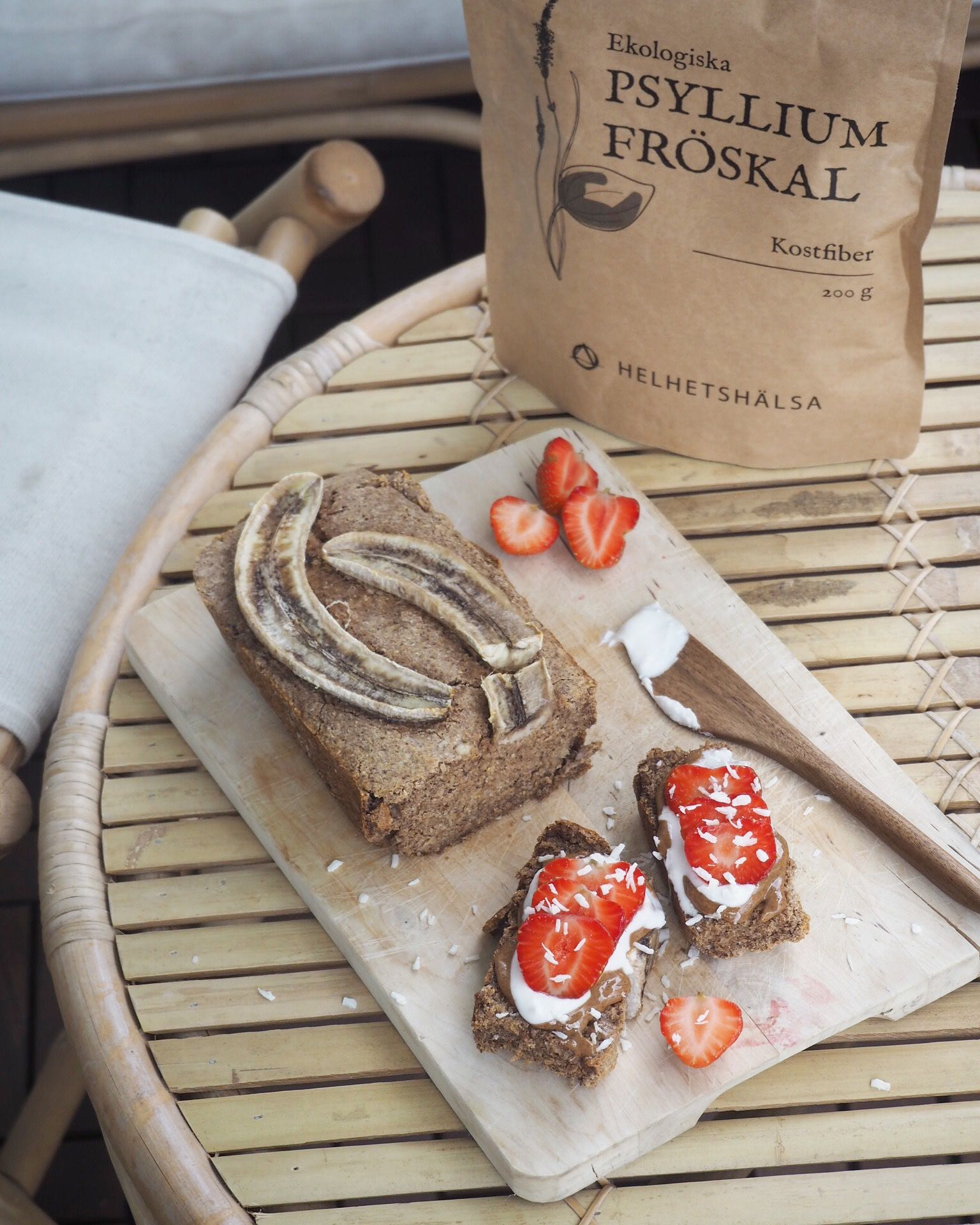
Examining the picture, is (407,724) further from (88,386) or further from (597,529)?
(88,386)

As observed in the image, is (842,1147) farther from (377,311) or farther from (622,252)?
(377,311)

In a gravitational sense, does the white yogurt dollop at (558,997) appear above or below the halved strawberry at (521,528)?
below

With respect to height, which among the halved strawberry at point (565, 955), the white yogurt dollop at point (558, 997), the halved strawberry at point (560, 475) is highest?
the halved strawberry at point (560, 475)

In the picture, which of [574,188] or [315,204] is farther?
[315,204]

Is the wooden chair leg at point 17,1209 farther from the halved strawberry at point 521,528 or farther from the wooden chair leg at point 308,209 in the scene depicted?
the wooden chair leg at point 308,209

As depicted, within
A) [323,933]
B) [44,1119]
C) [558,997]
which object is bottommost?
[44,1119]

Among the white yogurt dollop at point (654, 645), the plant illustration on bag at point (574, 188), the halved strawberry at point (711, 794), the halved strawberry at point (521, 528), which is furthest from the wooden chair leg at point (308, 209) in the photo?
the halved strawberry at point (711, 794)

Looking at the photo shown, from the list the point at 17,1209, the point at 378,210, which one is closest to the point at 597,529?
the point at 17,1209
